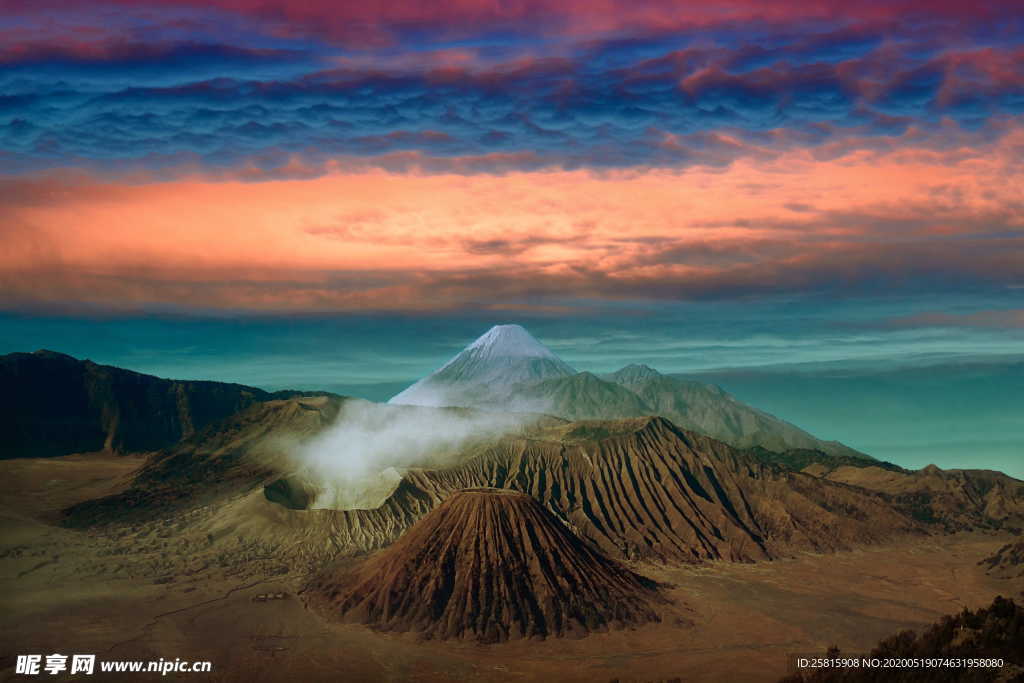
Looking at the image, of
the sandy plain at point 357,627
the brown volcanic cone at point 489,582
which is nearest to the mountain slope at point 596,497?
the sandy plain at point 357,627

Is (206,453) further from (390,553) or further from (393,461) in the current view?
(390,553)

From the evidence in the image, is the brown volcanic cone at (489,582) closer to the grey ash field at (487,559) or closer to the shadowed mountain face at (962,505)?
the grey ash field at (487,559)

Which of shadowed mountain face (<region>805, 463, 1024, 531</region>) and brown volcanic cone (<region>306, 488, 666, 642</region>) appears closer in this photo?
brown volcanic cone (<region>306, 488, 666, 642</region>)

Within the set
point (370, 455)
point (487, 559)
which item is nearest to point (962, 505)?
point (370, 455)

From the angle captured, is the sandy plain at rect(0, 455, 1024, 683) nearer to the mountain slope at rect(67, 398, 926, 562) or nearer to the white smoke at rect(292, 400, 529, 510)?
the mountain slope at rect(67, 398, 926, 562)

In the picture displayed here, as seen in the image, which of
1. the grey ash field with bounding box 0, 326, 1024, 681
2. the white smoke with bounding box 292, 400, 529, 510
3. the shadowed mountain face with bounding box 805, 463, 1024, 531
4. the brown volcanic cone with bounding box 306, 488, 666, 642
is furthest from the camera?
the shadowed mountain face with bounding box 805, 463, 1024, 531

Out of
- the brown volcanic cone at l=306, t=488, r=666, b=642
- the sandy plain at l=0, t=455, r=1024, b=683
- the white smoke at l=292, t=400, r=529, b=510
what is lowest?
the sandy plain at l=0, t=455, r=1024, b=683

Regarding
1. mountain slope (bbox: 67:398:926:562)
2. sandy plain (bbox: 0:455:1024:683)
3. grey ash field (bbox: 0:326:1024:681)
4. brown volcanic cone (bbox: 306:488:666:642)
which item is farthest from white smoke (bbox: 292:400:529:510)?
brown volcanic cone (bbox: 306:488:666:642)

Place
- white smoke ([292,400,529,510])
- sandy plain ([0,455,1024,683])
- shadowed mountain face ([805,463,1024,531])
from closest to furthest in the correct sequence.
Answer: sandy plain ([0,455,1024,683]) → white smoke ([292,400,529,510]) → shadowed mountain face ([805,463,1024,531])
